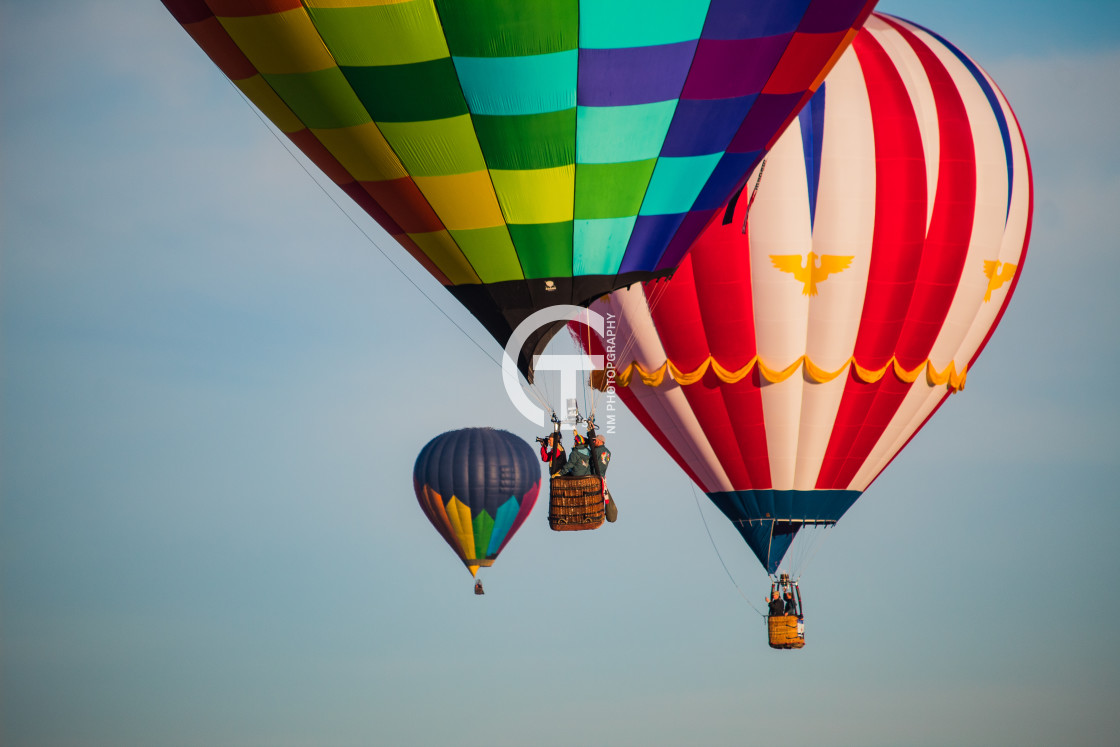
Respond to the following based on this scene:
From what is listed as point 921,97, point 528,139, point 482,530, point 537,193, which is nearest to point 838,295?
point 921,97

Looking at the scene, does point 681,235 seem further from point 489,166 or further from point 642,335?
point 642,335

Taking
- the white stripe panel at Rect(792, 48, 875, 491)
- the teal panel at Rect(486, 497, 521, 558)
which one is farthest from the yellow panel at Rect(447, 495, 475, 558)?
the white stripe panel at Rect(792, 48, 875, 491)

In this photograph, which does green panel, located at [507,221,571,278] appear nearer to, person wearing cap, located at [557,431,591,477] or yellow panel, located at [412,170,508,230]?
yellow panel, located at [412,170,508,230]

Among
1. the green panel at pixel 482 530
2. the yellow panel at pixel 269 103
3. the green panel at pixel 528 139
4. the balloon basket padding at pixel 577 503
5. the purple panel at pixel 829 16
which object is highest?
the purple panel at pixel 829 16

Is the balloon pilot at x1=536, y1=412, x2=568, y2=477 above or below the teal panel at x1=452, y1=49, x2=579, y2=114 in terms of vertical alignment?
below

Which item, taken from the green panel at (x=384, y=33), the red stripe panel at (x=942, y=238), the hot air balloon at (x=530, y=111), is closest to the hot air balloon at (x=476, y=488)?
the red stripe panel at (x=942, y=238)

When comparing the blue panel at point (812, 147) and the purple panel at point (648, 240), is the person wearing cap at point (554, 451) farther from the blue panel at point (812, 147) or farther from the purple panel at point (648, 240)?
the blue panel at point (812, 147)

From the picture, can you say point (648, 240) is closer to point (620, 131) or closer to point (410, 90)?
point (620, 131)
